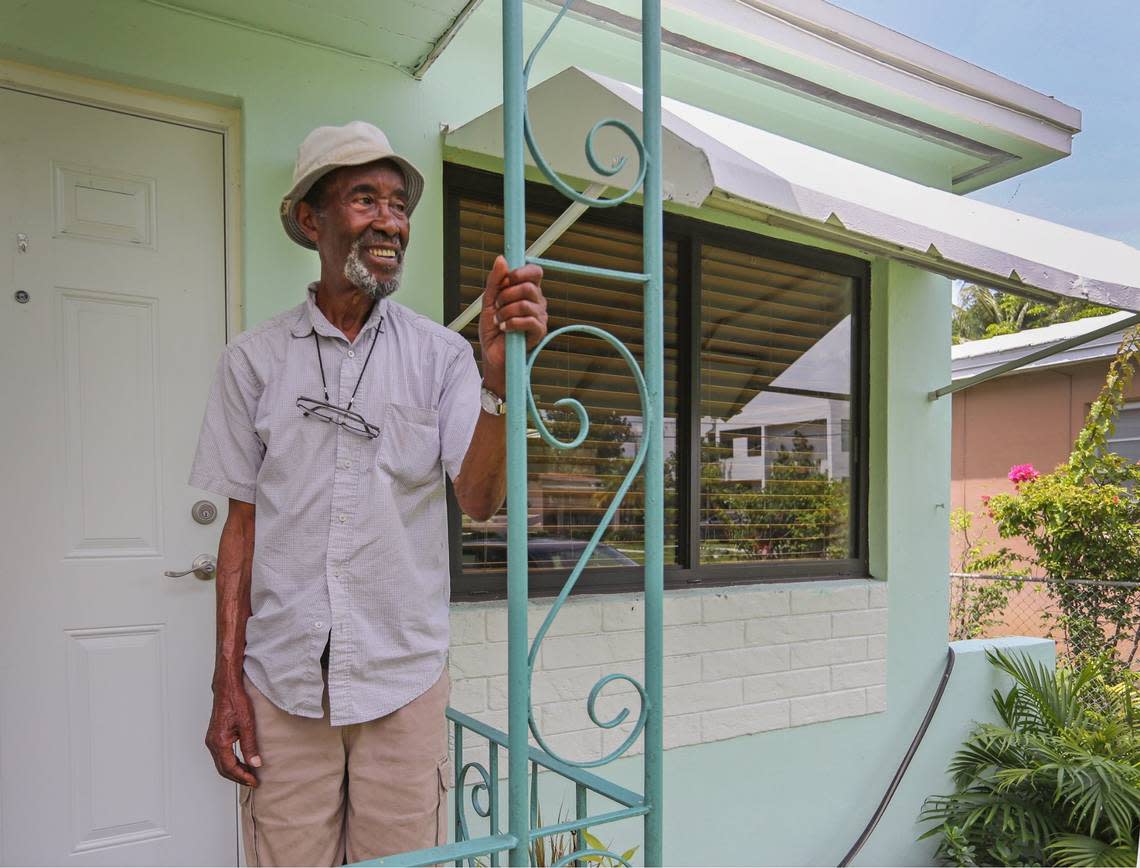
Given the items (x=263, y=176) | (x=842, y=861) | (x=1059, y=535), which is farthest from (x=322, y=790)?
(x=1059, y=535)

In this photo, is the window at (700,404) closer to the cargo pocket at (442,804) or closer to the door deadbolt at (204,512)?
the door deadbolt at (204,512)

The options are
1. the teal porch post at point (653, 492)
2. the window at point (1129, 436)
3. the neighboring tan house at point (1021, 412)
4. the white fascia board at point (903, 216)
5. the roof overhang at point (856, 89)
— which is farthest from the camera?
the window at point (1129, 436)

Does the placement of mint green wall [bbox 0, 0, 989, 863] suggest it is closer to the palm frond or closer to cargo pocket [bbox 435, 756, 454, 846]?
the palm frond

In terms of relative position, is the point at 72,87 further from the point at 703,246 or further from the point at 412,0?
the point at 703,246

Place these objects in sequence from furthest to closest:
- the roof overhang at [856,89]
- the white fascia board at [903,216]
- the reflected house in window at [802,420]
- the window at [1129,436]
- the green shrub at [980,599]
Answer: the window at [1129,436] < the green shrub at [980,599] < the reflected house in window at [802,420] < the roof overhang at [856,89] < the white fascia board at [903,216]

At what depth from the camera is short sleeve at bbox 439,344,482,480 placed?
4.85ft

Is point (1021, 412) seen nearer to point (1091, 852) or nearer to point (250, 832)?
point (1091, 852)

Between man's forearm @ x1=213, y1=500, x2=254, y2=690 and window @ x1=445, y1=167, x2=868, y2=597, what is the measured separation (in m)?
1.13

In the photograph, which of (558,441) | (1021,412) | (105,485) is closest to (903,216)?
(558,441)

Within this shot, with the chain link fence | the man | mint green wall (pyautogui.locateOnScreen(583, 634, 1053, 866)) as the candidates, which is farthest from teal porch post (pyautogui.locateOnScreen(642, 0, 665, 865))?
the chain link fence

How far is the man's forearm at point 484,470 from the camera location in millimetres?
1304

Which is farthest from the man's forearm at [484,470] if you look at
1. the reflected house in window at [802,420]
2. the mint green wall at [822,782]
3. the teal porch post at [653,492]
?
the reflected house in window at [802,420]

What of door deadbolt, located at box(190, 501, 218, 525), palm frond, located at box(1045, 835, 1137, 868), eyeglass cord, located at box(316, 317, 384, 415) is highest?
eyeglass cord, located at box(316, 317, 384, 415)

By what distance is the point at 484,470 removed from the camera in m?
1.35
